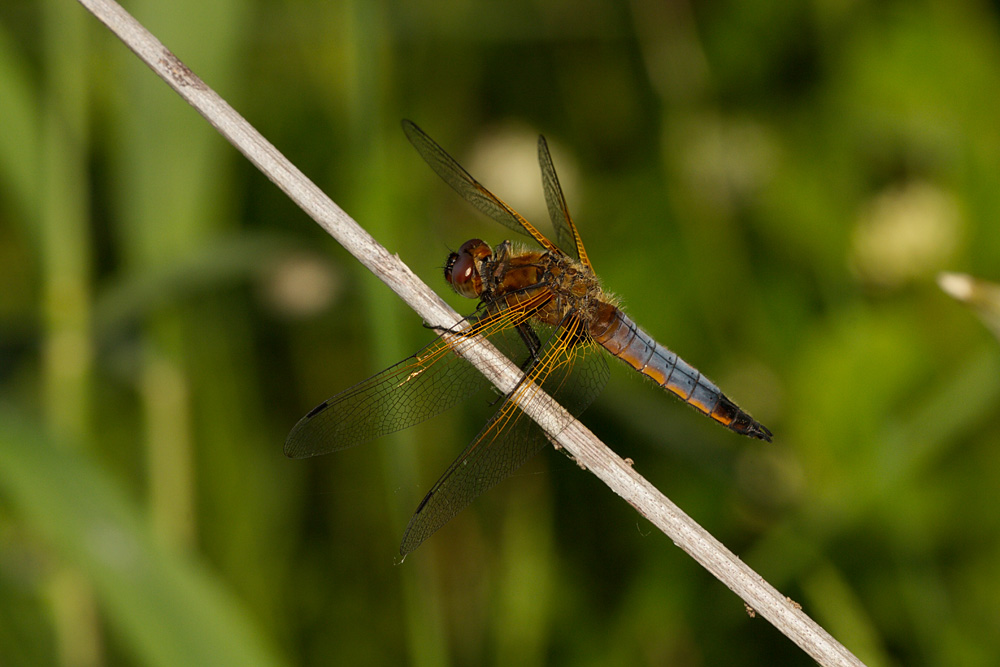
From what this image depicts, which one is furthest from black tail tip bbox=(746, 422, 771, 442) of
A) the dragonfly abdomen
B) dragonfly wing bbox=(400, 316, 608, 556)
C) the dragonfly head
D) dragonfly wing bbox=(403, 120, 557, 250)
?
the dragonfly head

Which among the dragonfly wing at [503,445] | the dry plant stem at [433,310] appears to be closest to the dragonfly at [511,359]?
the dragonfly wing at [503,445]

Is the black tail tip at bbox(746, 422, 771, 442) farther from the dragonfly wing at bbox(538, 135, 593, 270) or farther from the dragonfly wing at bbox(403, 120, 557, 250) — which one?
the dragonfly wing at bbox(403, 120, 557, 250)

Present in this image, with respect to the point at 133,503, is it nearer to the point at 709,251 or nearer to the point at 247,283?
the point at 247,283

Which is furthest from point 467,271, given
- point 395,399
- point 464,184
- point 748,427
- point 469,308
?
point 748,427

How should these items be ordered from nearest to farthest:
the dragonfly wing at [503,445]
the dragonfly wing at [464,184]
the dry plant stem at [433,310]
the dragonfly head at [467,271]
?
1. the dry plant stem at [433,310]
2. the dragonfly wing at [503,445]
3. the dragonfly head at [467,271]
4. the dragonfly wing at [464,184]

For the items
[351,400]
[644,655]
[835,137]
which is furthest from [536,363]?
[835,137]

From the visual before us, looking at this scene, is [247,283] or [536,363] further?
[247,283]

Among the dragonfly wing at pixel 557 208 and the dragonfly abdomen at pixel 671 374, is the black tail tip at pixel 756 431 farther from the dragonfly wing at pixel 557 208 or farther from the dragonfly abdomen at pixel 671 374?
the dragonfly wing at pixel 557 208

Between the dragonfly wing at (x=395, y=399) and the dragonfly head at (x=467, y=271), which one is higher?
the dragonfly head at (x=467, y=271)
